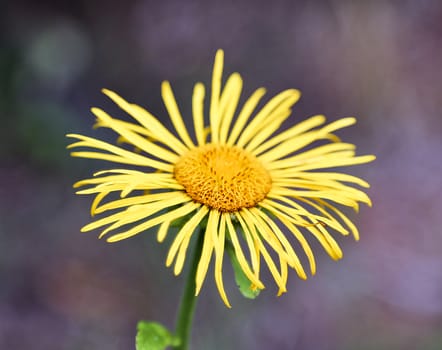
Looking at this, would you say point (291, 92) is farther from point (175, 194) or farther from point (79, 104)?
point (79, 104)

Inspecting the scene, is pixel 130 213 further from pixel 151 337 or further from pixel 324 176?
pixel 324 176

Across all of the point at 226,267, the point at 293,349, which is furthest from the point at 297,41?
the point at 293,349

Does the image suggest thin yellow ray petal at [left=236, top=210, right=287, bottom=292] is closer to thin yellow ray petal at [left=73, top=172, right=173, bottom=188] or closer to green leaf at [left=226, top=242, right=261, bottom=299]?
green leaf at [left=226, top=242, right=261, bottom=299]

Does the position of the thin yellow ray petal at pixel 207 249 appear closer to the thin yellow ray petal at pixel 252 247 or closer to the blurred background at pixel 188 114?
the thin yellow ray petal at pixel 252 247

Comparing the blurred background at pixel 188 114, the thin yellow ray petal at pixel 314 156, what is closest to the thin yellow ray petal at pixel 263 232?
the thin yellow ray petal at pixel 314 156

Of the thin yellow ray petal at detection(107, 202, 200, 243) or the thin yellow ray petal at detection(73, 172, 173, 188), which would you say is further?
the thin yellow ray petal at detection(73, 172, 173, 188)

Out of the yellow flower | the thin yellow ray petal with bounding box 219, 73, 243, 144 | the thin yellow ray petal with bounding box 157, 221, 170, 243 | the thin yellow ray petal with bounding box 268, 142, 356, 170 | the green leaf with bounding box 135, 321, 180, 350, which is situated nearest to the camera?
the thin yellow ray petal with bounding box 157, 221, 170, 243

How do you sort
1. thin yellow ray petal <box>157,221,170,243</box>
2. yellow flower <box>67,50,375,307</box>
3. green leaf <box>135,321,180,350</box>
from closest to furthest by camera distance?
thin yellow ray petal <box>157,221,170,243</box>
yellow flower <box>67,50,375,307</box>
green leaf <box>135,321,180,350</box>

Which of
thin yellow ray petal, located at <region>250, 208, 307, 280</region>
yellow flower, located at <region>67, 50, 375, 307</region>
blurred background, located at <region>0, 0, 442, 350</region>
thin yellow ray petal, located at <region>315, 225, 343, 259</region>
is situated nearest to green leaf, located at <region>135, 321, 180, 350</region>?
yellow flower, located at <region>67, 50, 375, 307</region>
